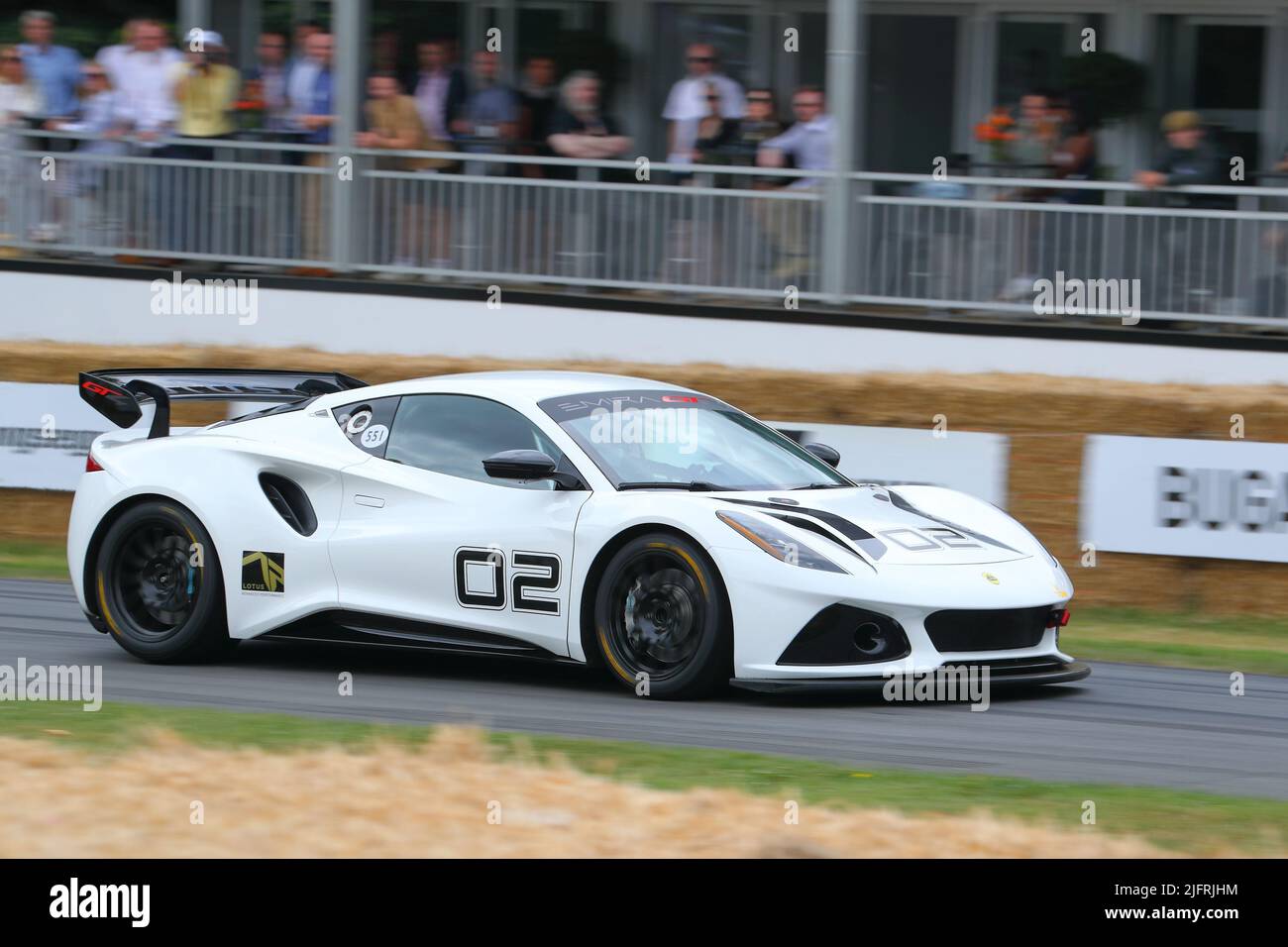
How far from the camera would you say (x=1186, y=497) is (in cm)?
1143

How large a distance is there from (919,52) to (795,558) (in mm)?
12012

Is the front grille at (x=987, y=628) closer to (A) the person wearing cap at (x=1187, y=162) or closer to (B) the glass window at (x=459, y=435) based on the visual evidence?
(B) the glass window at (x=459, y=435)

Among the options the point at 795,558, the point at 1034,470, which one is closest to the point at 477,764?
the point at 795,558

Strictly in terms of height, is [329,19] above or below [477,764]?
above

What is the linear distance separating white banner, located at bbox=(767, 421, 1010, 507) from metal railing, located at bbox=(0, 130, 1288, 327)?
94.6 inches

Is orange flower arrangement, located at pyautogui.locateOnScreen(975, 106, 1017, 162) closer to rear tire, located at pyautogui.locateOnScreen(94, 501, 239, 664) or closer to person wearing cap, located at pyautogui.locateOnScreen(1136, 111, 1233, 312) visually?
person wearing cap, located at pyautogui.locateOnScreen(1136, 111, 1233, 312)

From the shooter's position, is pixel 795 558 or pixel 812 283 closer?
pixel 795 558

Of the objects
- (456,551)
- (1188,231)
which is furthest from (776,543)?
(1188,231)

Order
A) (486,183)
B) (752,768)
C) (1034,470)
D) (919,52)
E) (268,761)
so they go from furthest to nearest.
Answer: (919,52) → (486,183) → (1034,470) → (752,768) → (268,761)

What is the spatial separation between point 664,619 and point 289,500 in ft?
6.55

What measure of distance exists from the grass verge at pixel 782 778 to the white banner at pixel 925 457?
5.33 meters

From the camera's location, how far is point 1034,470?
1185cm

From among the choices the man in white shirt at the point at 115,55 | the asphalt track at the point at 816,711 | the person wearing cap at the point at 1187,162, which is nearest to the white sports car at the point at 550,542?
the asphalt track at the point at 816,711

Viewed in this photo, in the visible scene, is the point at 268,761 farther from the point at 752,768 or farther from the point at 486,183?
the point at 486,183
